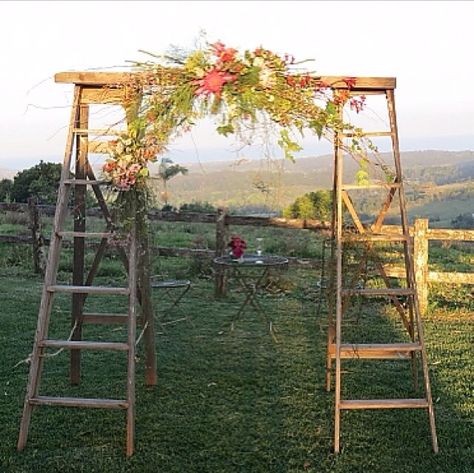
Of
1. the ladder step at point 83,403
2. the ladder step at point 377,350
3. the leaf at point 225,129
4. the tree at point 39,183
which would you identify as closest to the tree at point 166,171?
the leaf at point 225,129

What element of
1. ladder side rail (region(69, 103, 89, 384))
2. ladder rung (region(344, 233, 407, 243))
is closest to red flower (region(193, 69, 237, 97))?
ladder side rail (region(69, 103, 89, 384))

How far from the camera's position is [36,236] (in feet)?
36.4

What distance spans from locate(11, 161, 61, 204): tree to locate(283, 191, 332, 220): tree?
4.29m

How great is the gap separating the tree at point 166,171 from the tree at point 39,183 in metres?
8.25

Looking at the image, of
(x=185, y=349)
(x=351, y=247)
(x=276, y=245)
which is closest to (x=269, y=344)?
(x=185, y=349)

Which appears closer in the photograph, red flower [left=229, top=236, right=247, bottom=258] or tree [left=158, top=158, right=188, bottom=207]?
tree [left=158, top=158, right=188, bottom=207]

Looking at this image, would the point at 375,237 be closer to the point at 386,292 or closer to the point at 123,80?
the point at 386,292

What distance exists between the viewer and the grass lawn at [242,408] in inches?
158

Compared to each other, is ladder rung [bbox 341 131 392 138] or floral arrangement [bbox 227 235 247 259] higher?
ladder rung [bbox 341 131 392 138]

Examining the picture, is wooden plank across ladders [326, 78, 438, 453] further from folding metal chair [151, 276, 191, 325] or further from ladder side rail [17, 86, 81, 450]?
folding metal chair [151, 276, 191, 325]

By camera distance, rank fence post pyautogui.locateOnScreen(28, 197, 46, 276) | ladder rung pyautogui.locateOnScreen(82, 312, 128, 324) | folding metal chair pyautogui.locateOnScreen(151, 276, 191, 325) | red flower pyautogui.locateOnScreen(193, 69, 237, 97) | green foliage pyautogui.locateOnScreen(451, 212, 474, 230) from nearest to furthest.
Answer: red flower pyautogui.locateOnScreen(193, 69, 237, 97) → ladder rung pyautogui.locateOnScreen(82, 312, 128, 324) → folding metal chair pyautogui.locateOnScreen(151, 276, 191, 325) → fence post pyautogui.locateOnScreen(28, 197, 46, 276) → green foliage pyautogui.locateOnScreen(451, 212, 474, 230)

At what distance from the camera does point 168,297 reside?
931 cm

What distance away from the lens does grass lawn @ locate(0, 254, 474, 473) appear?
13.2ft

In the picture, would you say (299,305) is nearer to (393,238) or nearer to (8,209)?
(393,238)
